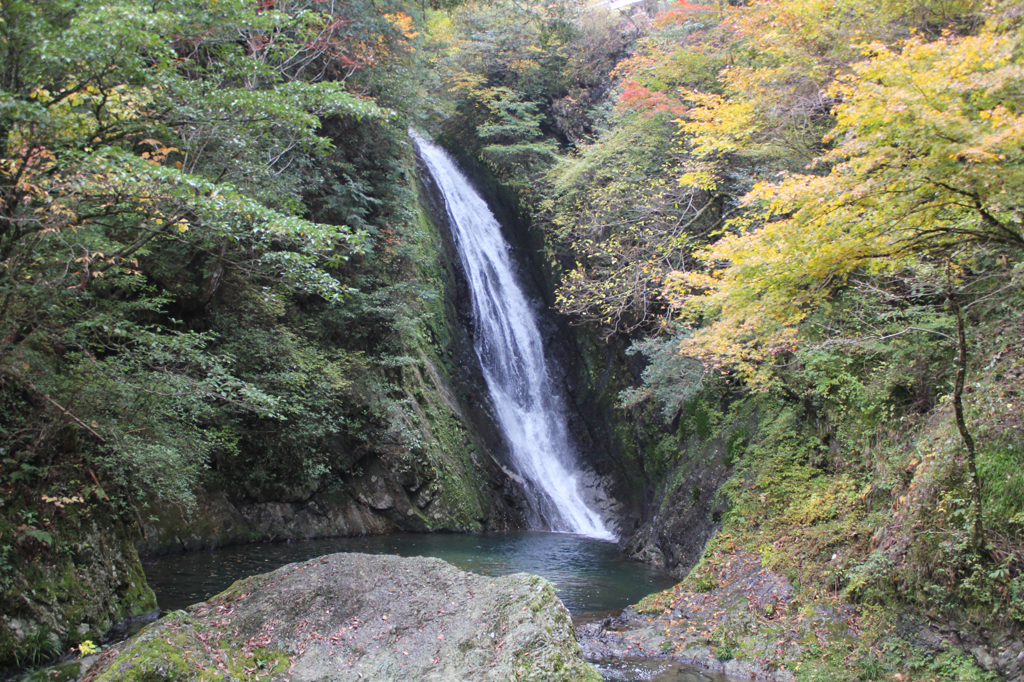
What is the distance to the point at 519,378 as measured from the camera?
64.1 ft

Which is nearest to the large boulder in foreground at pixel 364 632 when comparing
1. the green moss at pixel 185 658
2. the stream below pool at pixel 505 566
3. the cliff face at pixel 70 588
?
the green moss at pixel 185 658

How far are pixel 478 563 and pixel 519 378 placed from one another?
28.7ft

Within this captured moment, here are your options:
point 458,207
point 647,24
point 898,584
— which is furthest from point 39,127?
point 647,24

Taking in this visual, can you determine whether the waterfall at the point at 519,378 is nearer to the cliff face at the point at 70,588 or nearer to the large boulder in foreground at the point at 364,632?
the large boulder in foreground at the point at 364,632

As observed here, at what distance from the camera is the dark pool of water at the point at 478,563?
909 centimetres

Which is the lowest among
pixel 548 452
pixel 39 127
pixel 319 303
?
pixel 548 452

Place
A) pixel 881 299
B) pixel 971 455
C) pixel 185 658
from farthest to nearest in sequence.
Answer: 1. pixel 881 299
2. pixel 971 455
3. pixel 185 658

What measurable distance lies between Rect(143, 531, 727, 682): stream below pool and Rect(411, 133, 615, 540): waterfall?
2.01 m

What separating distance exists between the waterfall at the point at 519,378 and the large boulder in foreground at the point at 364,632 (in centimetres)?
1075

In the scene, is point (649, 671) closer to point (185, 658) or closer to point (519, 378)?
point (185, 658)

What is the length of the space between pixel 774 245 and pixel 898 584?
129 inches

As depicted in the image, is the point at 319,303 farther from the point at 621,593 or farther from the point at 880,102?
the point at 880,102

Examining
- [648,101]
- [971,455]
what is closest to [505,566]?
[971,455]

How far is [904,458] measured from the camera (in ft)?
21.6
